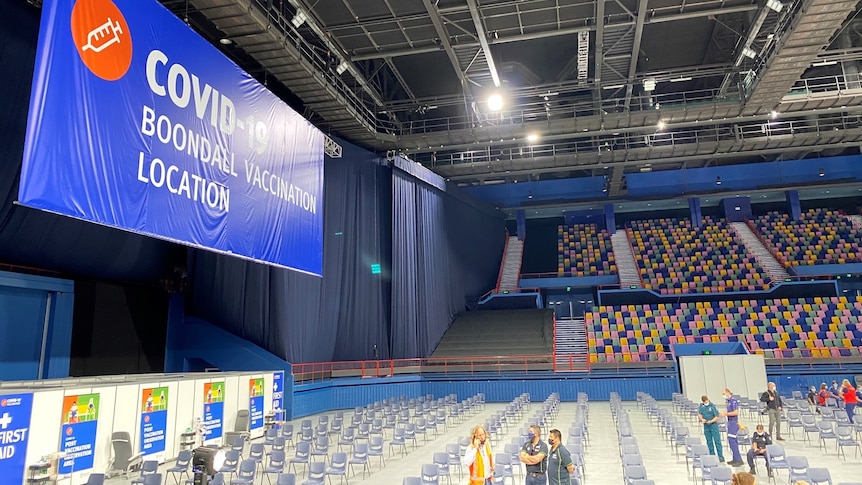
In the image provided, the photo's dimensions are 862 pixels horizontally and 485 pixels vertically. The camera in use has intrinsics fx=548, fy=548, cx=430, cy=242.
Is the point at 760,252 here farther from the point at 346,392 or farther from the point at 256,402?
the point at 256,402

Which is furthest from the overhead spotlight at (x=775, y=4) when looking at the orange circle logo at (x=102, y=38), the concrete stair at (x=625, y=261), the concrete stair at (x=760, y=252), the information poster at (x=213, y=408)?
the concrete stair at (x=760, y=252)

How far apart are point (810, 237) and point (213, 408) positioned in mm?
30575

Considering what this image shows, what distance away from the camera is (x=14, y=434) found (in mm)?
8094

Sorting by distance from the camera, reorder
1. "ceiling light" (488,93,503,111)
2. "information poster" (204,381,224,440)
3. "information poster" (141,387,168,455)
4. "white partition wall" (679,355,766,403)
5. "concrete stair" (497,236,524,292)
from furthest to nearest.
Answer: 1. "concrete stair" (497,236,524,292)
2. "white partition wall" (679,355,766,403)
3. "ceiling light" (488,93,503,111)
4. "information poster" (204,381,224,440)
5. "information poster" (141,387,168,455)

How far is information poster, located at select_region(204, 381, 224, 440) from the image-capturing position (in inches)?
481

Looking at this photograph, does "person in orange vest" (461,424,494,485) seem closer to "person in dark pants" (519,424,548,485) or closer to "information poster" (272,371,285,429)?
"person in dark pants" (519,424,548,485)

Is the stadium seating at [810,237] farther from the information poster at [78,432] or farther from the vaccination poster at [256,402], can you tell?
the information poster at [78,432]

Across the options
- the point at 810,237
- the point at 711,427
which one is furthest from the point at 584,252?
the point at 711,427

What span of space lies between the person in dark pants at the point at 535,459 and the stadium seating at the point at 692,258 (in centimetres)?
2303

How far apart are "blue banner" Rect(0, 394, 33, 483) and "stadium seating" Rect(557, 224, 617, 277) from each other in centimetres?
2582

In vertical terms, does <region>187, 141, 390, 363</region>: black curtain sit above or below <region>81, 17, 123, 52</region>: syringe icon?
below

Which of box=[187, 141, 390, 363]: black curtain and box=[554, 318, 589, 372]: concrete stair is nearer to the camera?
box=[187, 141, 390, 363]: black curtain

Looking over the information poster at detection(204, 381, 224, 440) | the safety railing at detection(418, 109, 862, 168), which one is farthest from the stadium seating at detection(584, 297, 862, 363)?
the information poster at detection(204, 381, 224, 440)

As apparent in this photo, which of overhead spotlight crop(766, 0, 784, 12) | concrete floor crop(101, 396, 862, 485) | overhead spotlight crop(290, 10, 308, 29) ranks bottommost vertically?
concrete floor crop(101, 396, 862, 485)
